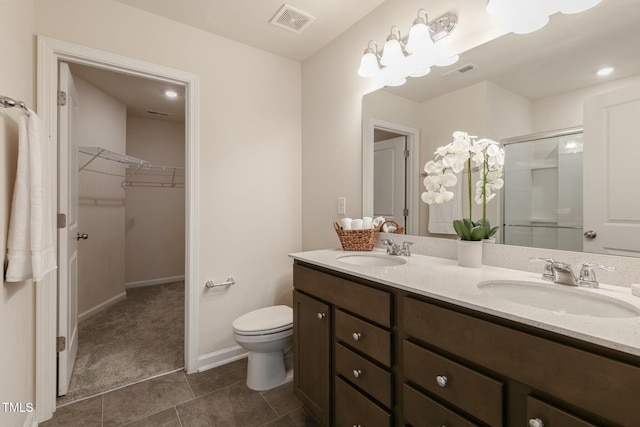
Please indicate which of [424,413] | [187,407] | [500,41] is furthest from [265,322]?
[500,41]

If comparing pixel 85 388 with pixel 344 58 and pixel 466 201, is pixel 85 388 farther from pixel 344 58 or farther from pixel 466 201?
pixel 344 58

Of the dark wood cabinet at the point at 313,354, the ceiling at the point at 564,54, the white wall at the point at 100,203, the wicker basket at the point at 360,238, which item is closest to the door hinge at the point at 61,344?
the white wall at the point at 100,203

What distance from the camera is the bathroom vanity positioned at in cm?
62

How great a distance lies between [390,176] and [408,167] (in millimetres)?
142

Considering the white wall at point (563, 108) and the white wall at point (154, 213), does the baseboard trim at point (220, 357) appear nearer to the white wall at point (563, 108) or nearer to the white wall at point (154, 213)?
the white wall at point (563, 108)

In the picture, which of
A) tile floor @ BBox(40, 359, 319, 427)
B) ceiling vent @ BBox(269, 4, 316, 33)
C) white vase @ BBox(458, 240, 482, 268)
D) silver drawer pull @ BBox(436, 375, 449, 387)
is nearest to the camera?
silver drawer pull @ BBox(436, 375, 449, 387)

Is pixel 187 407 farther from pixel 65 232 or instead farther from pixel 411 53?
pixel 411 53

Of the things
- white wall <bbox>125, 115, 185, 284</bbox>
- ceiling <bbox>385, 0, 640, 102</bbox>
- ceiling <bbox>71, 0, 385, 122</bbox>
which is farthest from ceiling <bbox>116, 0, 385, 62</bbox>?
white wall <bbox>125, 115, 185, 284</bbox>

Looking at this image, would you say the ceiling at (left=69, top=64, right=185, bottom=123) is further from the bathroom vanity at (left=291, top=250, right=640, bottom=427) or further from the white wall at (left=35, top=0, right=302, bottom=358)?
the bathroom vanity at (left=291, top=250, right=640, bottom=427)

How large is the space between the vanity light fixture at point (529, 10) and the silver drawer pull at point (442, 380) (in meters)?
1.40

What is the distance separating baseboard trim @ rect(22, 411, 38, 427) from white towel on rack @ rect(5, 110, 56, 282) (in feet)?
2.61

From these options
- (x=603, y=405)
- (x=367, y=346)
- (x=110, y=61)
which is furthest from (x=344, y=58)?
(x=603, y=405)

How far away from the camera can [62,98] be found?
1.72 metres

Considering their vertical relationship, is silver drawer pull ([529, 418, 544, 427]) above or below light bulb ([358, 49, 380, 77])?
below
